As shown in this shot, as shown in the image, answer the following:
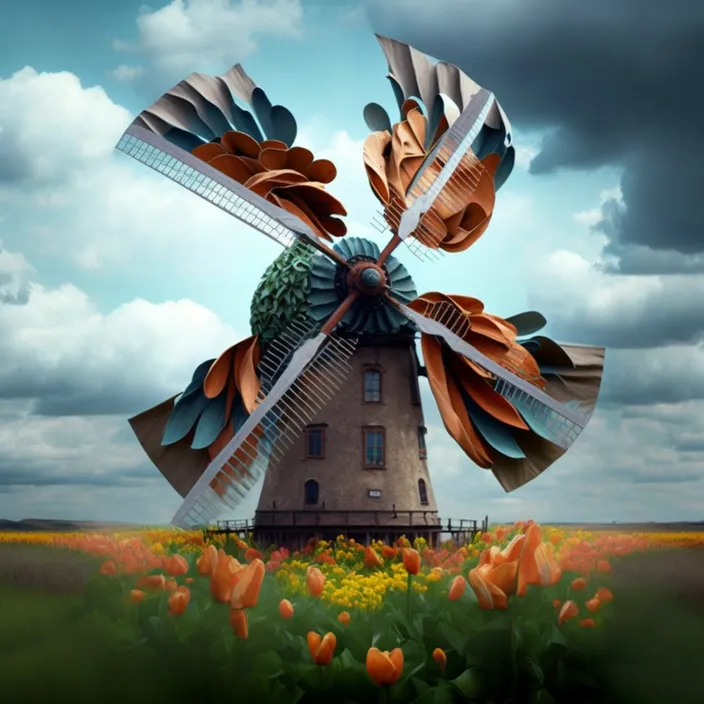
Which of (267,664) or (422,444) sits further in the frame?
(422,444)

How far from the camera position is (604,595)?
845cm

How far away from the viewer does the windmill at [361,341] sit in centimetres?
2020

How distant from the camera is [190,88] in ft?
67.8

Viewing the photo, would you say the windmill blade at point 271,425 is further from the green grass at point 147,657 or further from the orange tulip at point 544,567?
the orange tulip at point 544,567

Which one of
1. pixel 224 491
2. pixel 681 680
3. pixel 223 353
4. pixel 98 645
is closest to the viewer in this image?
pixel 681 680

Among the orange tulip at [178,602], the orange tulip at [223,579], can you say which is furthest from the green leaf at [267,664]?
the orange tulip at [223,579]

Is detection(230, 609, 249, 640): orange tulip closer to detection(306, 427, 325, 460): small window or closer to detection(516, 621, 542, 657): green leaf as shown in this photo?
detection(516, 621, 542, 657): green leaf

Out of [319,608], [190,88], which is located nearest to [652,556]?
[319,608]

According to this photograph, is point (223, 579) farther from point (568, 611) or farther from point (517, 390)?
point (517, 390)

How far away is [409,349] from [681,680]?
49.0 feet

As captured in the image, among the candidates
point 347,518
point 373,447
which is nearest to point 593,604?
point 347,518

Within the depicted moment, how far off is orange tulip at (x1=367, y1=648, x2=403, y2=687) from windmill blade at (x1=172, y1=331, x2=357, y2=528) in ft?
36.9

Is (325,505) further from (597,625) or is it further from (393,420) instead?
(597,625)

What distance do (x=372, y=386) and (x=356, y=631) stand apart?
12.5m
